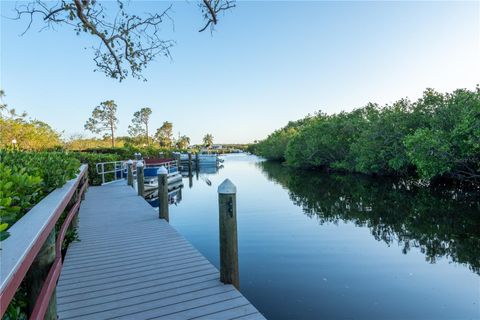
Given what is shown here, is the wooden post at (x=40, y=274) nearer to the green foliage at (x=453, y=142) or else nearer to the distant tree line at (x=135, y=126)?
the green foliage at (x=453, y=142)

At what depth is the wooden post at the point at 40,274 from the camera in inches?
71.8

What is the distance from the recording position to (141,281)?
12.1 ft

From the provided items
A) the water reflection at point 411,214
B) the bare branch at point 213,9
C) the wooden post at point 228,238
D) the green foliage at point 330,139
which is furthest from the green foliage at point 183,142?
the wooden post at point 228,238

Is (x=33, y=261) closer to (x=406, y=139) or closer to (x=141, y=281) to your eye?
(x=141, y=281)

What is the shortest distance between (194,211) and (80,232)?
6.00m

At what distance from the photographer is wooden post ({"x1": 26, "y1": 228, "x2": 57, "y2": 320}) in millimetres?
1823

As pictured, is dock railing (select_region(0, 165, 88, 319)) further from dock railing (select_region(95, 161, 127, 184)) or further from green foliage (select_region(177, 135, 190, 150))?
green foliage (select_region(177, 135, 190, 150))

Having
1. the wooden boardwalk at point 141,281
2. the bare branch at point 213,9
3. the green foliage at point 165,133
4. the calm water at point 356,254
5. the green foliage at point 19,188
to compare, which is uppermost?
the green foliage at point 165,133

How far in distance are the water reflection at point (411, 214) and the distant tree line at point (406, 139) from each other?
137 cm

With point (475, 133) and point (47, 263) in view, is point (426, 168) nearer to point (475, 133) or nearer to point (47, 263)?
point (475, 133)

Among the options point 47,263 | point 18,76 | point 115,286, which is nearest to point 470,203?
point 115,286

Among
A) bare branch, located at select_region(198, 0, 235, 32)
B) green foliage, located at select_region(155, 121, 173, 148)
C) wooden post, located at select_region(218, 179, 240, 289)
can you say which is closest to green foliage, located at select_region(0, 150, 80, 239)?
wooden post, located at select_region(218, 179, 240, 289)

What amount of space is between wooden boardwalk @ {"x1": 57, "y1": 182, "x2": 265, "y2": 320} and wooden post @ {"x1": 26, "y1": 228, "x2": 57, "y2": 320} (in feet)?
3.65

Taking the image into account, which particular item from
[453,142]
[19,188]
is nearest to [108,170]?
[19,188]
